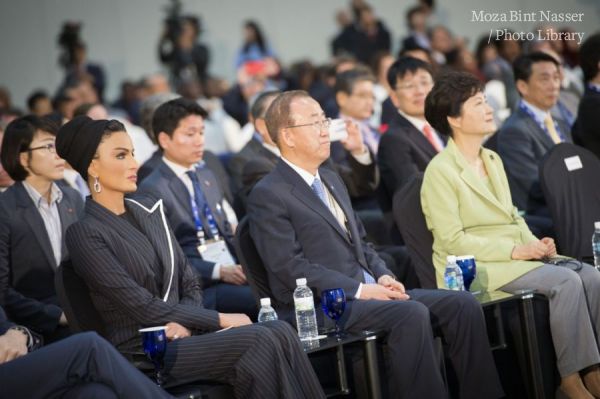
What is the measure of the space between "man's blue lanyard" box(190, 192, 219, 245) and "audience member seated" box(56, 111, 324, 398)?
3.43 ft

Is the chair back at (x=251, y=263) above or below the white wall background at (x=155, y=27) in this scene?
below

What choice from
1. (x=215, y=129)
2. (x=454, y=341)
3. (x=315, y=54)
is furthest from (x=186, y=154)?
(x=315, y=54)

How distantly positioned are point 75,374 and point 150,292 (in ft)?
2.40

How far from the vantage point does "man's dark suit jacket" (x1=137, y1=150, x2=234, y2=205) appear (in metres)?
5.48

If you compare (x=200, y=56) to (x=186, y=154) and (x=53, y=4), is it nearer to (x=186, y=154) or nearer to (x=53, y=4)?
(x=53, y=4)

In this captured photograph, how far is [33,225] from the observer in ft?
14.6

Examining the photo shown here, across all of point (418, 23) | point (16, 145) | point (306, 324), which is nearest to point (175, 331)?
Answer: point (306, 324)

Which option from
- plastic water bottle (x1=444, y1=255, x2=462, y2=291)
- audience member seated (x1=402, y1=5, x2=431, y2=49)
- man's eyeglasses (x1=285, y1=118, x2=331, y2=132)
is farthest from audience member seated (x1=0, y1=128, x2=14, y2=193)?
audience member seated (x1=402, y1=5, x2=431, y2=49)

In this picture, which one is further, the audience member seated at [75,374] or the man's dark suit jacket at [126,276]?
the man's dark suit jacket at [126,276]

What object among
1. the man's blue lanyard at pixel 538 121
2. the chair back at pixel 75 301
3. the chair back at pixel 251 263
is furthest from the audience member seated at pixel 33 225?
the man's blue lanyard at pixel 538 121

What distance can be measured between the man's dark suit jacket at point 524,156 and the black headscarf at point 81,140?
279 centimetres

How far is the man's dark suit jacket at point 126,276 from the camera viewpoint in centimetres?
353

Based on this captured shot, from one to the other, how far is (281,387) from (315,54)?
893 centimetres

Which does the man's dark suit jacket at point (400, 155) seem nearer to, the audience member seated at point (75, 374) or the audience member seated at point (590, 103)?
the audience member seated at point (590, 103)
